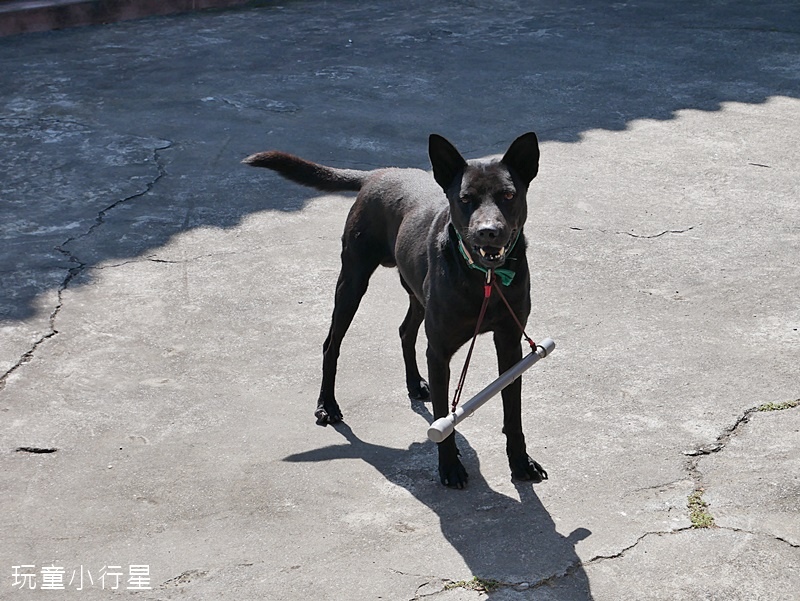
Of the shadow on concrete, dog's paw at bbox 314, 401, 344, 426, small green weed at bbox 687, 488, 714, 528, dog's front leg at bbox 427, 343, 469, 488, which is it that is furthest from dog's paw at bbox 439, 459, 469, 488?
the shadow on concrete

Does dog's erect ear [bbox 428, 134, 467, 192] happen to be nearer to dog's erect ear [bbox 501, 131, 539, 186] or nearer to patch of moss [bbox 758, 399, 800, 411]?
dog's erect ear [bbox 501, 131, 539, 186]

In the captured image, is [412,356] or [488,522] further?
[412,356]

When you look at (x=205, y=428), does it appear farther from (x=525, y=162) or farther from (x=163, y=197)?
(x=163, y=197)

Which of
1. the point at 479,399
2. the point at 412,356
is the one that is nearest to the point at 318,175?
the point at 412,356

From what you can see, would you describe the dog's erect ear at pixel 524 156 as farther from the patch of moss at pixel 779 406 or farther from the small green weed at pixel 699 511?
the patch of moss at pixel 779 406

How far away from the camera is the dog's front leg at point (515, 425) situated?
13.6 feet

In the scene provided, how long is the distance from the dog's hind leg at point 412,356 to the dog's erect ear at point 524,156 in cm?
112

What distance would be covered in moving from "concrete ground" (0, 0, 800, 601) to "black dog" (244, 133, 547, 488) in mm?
239

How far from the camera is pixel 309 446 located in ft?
14.8

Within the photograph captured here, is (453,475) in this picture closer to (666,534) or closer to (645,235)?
(666,534)

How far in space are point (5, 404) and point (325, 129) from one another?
4.22 m

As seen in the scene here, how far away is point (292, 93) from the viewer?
9375 mm

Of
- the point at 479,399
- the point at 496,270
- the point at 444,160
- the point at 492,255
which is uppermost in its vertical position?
the point at 444,160

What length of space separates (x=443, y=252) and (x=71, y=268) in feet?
9.86
